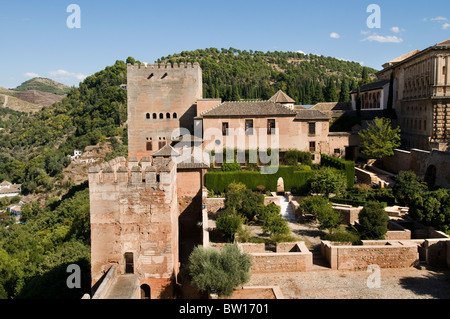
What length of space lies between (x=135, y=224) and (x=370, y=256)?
27.9 feet

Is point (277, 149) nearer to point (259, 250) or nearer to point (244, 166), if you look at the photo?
point (244, 166)

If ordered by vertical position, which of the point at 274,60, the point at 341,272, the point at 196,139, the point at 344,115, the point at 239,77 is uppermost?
the point at 274,60

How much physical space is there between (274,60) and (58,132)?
72.4m

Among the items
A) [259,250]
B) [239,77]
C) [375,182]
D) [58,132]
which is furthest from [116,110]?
[259,250]

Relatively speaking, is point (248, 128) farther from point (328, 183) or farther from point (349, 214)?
point (349, 214)

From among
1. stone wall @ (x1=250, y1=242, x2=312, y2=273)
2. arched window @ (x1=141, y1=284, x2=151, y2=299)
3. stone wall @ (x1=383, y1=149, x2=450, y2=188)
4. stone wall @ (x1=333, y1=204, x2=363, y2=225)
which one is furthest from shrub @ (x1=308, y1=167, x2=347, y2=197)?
arched window @ (x1=141, y1=284, x2=151, y2=299)

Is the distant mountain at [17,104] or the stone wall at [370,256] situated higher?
the distant mountain at [17,104]

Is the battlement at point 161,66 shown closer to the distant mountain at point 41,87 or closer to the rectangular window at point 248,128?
the rectangular window at point 248,128

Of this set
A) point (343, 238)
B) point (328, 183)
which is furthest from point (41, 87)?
point (343, 238)

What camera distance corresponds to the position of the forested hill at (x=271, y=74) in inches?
2247

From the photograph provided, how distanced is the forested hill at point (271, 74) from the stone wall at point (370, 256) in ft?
133

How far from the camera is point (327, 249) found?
545 inches

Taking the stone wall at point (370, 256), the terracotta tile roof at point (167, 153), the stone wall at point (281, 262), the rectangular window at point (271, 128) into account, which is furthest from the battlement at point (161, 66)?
the stone wall at point (370, 256)
